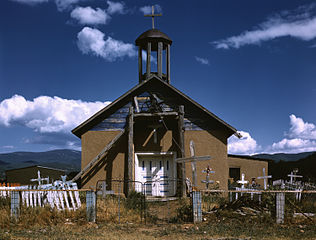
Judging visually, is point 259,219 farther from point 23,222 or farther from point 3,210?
point 3,210

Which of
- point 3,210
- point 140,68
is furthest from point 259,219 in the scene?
point 140,68

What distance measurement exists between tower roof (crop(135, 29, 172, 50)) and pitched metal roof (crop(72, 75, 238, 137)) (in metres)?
3.01

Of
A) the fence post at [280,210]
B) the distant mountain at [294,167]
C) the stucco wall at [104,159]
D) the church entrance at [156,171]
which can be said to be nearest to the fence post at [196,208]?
the fence post at [280,210]

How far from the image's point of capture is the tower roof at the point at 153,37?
19797 millimetres

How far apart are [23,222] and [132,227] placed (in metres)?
3.28

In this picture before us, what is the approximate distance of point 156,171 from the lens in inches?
706

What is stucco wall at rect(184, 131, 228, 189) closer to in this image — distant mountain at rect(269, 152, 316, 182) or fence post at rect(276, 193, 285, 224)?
fence post at rect(276, 193, 285, 224)

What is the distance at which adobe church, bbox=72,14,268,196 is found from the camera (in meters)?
17.2

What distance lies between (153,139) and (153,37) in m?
5.79

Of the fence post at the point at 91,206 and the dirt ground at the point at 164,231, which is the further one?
the fence post at the point at 91,206

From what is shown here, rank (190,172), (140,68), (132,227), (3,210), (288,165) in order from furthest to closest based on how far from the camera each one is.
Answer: (288,165) → (140,68) → (190,172) → (3,210) → (132,227)

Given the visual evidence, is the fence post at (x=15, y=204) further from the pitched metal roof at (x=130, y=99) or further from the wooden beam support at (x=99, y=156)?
the pitched metal roof at (x=130, y=99)

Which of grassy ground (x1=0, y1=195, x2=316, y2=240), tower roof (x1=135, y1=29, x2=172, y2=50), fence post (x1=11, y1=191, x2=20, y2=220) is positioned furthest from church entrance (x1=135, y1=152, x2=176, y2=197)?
fence post (x1=11, y1=191, x2=20, y2=220)

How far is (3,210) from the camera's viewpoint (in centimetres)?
1168
